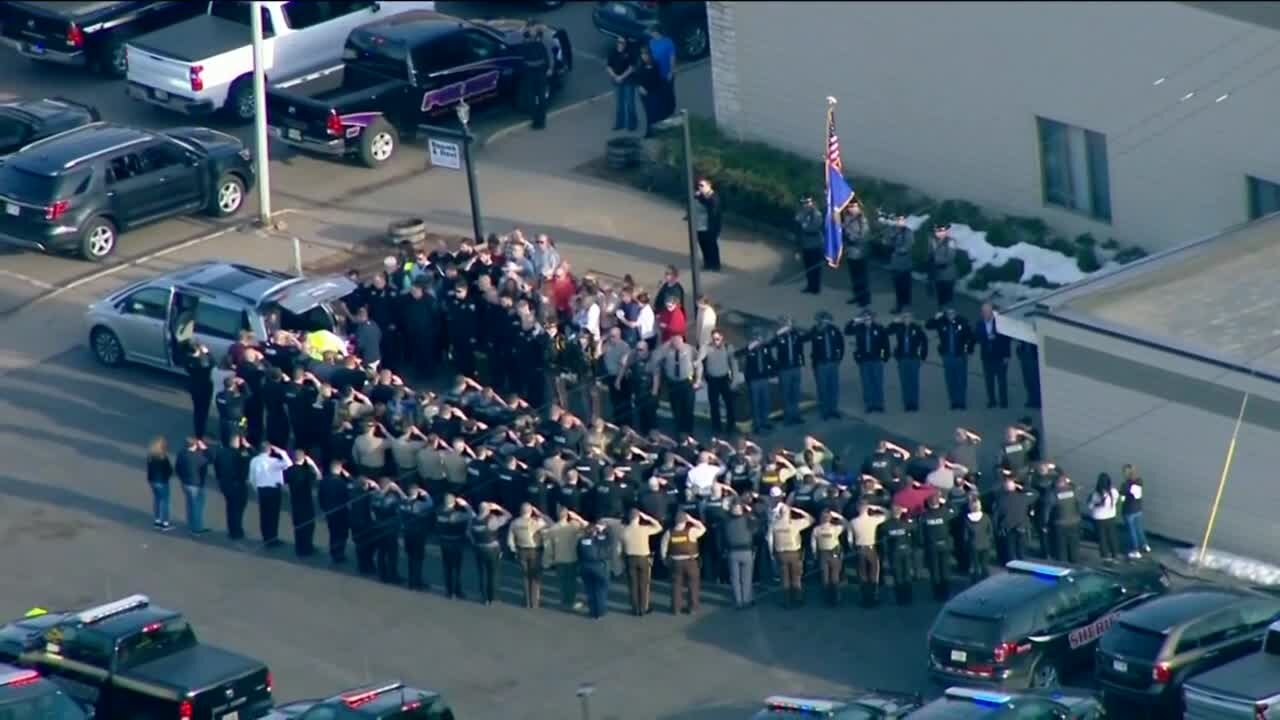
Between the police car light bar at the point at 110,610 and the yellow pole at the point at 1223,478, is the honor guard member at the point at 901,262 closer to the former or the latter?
the yellow pole at the point at 1223,478

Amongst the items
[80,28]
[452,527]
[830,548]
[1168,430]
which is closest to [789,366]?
[830,548]

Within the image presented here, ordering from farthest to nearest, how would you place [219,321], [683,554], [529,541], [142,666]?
[219,321]
[529,541]
[683,554]
[142,666]

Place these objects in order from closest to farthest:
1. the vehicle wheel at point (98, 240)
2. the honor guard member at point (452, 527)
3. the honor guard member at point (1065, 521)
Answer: the honor guard member at point (1065, 521) → the honor guard member at point (452, 527) → the vehicle wheel at point (98, 240)

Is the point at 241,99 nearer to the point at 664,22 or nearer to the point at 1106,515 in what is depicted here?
the point at 664,22

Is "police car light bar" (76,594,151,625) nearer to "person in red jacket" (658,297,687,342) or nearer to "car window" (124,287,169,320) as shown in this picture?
"car window" (124,287,169,320)

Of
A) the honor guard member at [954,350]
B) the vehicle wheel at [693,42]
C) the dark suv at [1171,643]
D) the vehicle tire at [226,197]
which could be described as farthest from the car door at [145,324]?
the dark suv at [1171,643]

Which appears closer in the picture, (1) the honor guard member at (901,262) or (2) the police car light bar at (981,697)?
(2) the police car light bar at (981,697)
